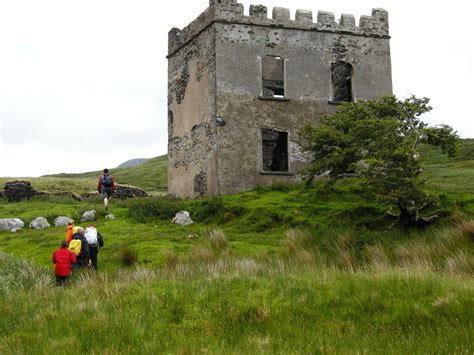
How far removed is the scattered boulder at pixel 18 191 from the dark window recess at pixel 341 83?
15.9m

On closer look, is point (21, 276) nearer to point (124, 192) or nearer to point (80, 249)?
point (80, 249)

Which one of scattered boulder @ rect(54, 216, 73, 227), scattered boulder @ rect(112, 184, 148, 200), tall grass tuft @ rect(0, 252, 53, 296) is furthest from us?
scattered boulder @ rect(112, 184, 148, 200)

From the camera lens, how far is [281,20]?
89.0ft

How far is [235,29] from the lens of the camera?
26.5m

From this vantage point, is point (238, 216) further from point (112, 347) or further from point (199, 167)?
point (112, 347)

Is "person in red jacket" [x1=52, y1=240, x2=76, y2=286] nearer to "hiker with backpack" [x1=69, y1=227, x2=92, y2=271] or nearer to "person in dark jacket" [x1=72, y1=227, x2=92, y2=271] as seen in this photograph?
"hiker with backpack" [x1=69, y1=227, x2=92, y2=271]

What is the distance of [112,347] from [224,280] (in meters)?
3.31

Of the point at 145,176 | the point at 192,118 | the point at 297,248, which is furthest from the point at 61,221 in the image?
the point at 145,176

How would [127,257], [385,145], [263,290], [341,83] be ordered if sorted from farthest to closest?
[341,83], [385,145], [127,257], [263,290]

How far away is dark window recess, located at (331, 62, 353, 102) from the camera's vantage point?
2916 centimetres

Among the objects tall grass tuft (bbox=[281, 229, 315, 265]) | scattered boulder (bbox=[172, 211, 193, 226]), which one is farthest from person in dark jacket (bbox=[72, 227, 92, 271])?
scattered boulder (bbox=[172, 211, 193, 226])

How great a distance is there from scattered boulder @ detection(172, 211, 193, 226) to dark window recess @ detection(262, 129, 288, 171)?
7.11 m

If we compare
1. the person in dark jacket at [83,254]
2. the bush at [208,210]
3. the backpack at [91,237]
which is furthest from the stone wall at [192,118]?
the person in dark jacket at [83,254]

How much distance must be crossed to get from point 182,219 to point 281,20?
10.7 m
